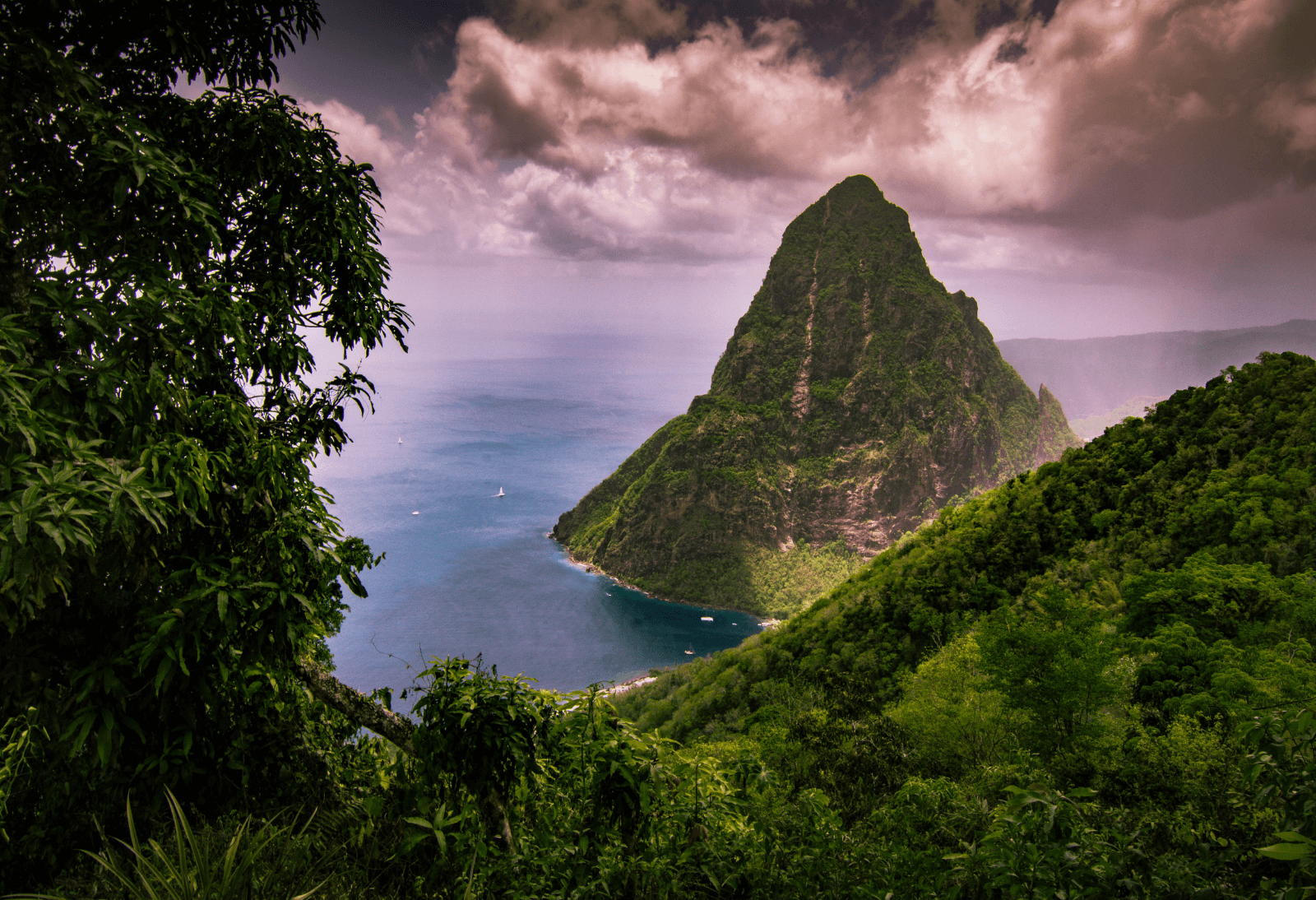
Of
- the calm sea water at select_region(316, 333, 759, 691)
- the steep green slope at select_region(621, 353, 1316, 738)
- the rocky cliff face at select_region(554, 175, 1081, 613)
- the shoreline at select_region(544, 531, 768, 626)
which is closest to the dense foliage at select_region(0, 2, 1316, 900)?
the steep green slope at select_region(621, 353, 1316, 738)

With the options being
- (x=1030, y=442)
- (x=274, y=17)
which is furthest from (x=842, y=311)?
(x=274, y=17)

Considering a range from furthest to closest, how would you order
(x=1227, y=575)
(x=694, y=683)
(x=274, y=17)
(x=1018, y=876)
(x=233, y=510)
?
(x=694, y=683), (x=1227, y=575), (x=274, y=17), (x=233, y=510), (x=1018, y=876)

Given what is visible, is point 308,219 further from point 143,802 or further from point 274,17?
point 143,802

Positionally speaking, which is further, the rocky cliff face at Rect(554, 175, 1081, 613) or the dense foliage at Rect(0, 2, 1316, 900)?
the rocky cliff face at Rect(554, 175, 1081, 613)

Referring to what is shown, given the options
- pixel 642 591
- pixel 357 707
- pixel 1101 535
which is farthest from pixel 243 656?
pixel 642 591

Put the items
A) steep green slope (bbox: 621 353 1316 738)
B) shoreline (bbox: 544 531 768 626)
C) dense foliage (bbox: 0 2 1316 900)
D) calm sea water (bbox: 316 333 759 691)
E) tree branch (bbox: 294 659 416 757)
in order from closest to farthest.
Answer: dense foliage (bbox: 0 2 1316 900) < tree branch (bbox: 294 659 416 757) < steep green slope (bbox: 621 353 1316 738) < calm sea water (bbox: 316 333 759 691) < shoreline (bbox: 544 531 768 626)

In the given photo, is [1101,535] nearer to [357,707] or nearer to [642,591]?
[357,707]

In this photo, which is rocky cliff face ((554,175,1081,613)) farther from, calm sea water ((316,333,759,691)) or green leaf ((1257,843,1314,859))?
green leaf ((1257,843,1314,859))
